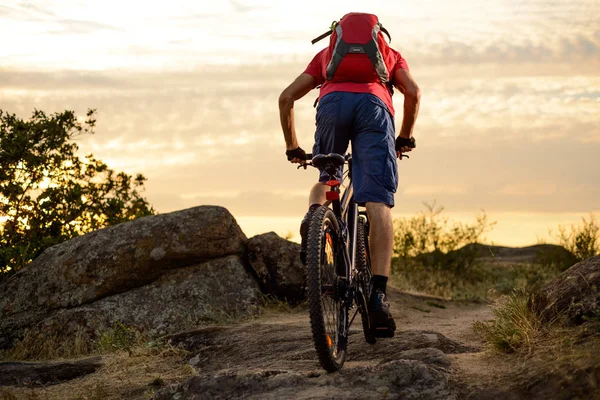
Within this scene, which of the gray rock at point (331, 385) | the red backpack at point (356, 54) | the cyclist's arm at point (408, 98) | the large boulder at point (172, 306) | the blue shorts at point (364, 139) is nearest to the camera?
the gray rock at point (331, 385)

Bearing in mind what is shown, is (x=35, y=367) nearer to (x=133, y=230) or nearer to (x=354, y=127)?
(x=133, y=230)

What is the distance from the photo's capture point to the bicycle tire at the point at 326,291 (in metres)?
4.29

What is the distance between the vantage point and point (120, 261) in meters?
9.10

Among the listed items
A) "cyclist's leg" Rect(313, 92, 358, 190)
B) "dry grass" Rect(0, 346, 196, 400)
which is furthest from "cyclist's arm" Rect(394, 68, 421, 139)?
"dry grass" Rect(0, 346, 196, 400)

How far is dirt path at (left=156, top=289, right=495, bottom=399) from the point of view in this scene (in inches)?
169

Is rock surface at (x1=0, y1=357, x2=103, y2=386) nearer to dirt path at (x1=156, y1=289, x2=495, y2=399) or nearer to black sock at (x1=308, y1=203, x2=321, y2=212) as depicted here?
dirt path at (x1=156, y1=289, x2=495, y2=399)

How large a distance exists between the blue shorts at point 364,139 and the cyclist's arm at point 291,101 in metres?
0.32

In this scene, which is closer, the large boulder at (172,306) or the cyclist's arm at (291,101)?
the cyclist's arm at (291,101)

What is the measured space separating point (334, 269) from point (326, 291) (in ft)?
0.60

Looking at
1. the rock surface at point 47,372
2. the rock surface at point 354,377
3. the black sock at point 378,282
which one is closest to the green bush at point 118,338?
the rock surface at point 47,372

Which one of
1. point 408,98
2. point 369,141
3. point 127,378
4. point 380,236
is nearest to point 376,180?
point 369,141

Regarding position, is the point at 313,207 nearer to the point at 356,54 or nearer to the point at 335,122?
the point at 335,122

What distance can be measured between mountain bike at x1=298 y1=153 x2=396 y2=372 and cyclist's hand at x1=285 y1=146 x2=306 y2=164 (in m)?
0.44

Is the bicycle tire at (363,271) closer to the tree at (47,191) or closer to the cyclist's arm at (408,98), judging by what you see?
the cyclist's arm at (408,98)
